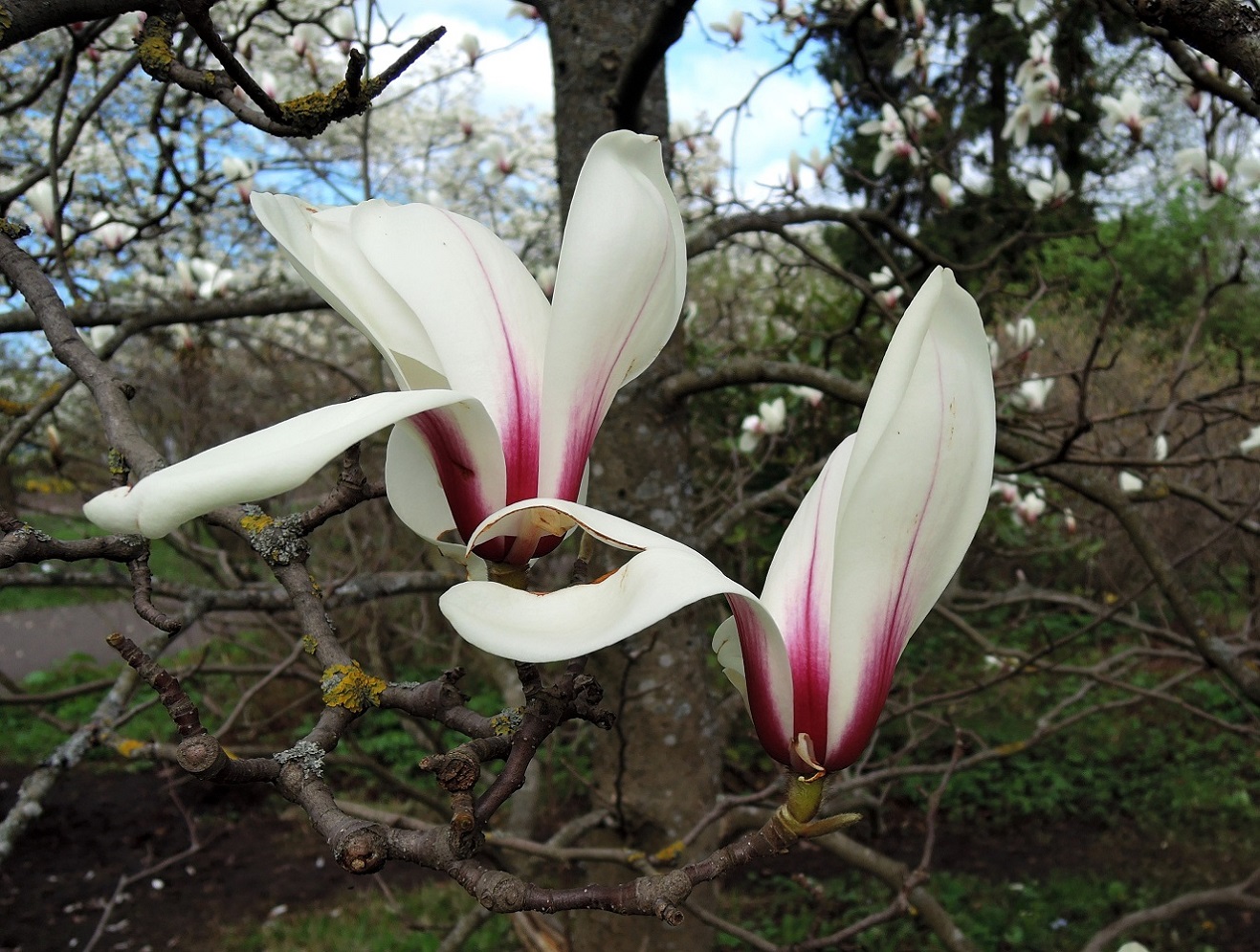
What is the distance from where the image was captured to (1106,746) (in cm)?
612

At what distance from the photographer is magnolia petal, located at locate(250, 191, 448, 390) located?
594 mm

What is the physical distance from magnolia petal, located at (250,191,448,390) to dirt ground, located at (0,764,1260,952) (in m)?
4.19

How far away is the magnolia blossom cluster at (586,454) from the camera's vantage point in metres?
0.47

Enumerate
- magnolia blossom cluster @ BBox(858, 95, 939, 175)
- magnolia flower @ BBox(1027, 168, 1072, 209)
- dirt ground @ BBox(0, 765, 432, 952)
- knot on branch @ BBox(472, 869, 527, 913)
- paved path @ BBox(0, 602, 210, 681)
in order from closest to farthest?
1. knot on branch @ BBox(472, 869, 527, 913)
2. magnolia flower @ BBox(1027, 168, 1072, 209)
3. magnolia blossom cluster @ BBox(858, 95, 939, 175)
4. dirt ground @ BBox(0, 765, 432, 952)
5. paved path @ BBox(0, 602, 210, 681)

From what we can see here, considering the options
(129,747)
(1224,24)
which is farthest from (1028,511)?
(1224,24)

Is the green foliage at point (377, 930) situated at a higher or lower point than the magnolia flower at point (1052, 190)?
lower

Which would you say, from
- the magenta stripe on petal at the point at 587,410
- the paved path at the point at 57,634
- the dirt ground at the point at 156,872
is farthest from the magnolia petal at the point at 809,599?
the paved path at the point at 57,634

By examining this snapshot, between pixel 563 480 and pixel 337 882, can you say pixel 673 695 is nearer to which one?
pixel 563 480

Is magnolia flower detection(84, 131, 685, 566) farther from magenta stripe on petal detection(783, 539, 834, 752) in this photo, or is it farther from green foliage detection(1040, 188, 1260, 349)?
green foliage detection(1040, 188, 1260, 349)

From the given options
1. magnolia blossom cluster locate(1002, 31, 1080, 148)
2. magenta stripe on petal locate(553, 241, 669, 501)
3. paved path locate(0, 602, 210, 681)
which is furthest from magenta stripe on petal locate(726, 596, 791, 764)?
paved path locate(0, 602, 210, 681)

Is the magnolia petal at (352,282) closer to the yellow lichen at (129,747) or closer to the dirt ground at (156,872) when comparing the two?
the yellow lichen at (129,747)

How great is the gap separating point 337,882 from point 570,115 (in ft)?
13.7

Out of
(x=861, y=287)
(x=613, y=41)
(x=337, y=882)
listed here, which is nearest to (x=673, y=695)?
(x=861, y=287)

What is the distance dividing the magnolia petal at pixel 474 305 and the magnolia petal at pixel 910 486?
8.3 inches
